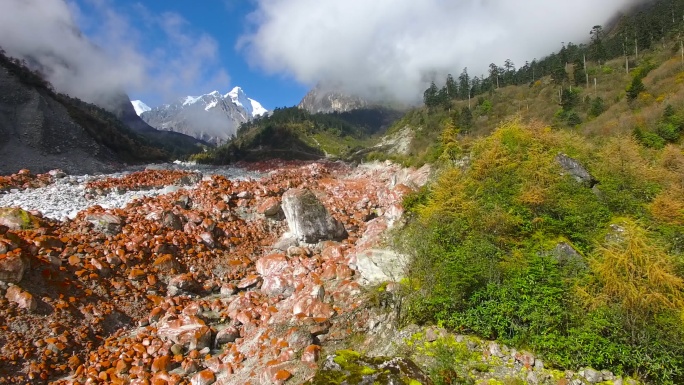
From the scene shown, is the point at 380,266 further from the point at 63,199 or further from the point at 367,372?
the point at 63,199

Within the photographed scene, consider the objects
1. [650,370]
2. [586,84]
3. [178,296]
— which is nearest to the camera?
[650,370]

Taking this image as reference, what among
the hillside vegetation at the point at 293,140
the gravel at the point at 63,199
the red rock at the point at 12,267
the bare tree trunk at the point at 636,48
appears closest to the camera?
the red rock at the point at 12,267

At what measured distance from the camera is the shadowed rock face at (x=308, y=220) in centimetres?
1376

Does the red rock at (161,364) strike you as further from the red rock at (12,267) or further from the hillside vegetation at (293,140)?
the hillside vegetation at (293,140)

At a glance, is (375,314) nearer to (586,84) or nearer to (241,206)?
(241,206)

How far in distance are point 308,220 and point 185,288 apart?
477 centimetres

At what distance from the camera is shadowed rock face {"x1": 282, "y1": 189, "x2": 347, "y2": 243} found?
542 inches

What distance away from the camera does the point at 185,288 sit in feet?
36.9

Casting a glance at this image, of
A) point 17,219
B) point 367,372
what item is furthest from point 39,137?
point 367,372

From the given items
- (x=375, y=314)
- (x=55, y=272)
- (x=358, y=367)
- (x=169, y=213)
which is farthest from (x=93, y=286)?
(x=358, y=367)

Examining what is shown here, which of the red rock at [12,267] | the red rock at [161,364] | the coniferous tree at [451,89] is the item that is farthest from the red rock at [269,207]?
the coniferous tree at [451,89]

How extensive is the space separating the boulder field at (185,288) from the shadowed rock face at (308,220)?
0.04 meters

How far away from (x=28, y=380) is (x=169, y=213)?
22.8 feet

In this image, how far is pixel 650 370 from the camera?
19.5 ft
